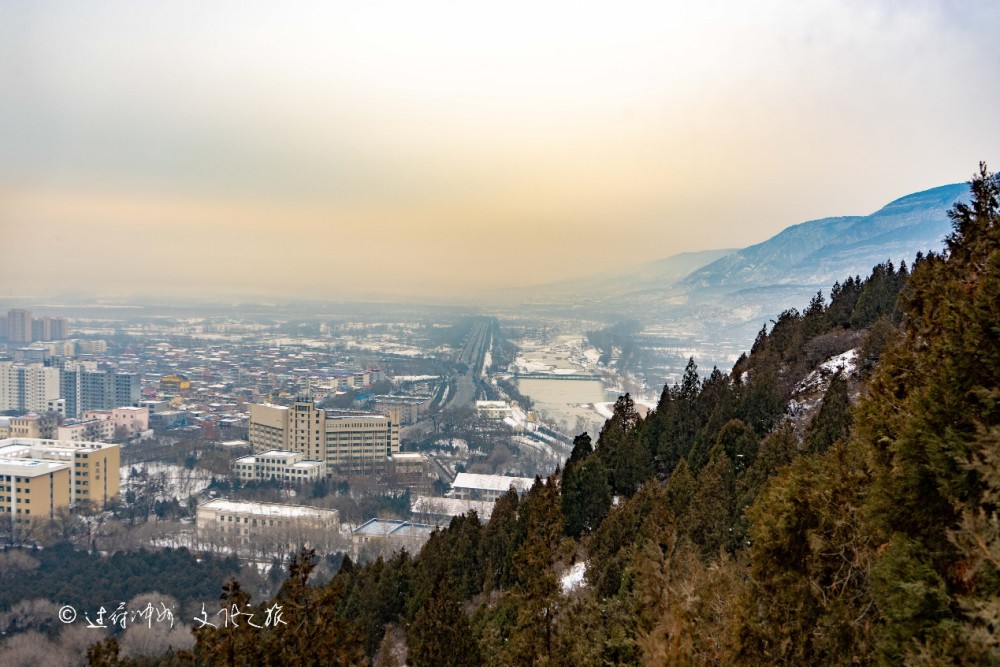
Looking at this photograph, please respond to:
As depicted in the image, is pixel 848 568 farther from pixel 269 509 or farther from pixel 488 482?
pixel 488 482

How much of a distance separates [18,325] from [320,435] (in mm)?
13843

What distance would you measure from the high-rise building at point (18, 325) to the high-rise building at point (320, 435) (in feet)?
34.9

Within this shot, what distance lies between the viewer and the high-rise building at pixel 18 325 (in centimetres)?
2858

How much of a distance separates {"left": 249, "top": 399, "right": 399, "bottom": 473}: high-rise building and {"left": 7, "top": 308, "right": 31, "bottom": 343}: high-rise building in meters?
10.6

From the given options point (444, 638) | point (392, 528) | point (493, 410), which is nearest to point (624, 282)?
point (493, 410)

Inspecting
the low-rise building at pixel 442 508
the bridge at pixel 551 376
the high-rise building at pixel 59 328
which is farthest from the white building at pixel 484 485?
the high-rise building at pixel 59 328

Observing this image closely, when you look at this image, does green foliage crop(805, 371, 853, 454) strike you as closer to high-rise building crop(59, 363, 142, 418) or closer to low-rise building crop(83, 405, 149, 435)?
low-rise building crop(83, 405, 149, 435)

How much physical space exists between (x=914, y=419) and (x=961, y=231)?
8.42 feet

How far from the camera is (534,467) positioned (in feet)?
103

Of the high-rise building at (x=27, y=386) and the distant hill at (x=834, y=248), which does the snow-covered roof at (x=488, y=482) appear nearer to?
the high-rise building at (x=27, y=386)

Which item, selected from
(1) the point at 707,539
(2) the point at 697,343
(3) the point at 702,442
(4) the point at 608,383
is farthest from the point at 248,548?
(2) the point at 697,343

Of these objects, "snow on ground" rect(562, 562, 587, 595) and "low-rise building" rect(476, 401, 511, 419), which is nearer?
"snow on ground" rect(562, 562, 587, 595)

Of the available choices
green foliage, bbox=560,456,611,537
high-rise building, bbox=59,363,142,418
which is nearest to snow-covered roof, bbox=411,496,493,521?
green foliage, bbox=560,456,611,537

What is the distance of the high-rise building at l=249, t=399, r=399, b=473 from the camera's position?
108 feet
